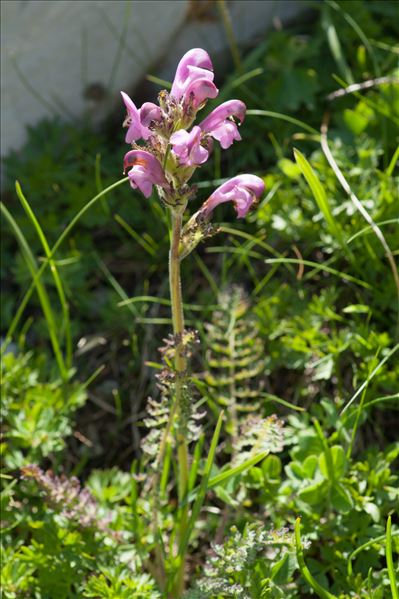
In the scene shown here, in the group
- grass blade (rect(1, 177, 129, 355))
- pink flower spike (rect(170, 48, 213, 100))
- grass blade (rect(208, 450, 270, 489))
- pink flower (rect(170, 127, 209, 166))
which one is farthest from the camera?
grass blade (rect(1, 177, 129, 355))

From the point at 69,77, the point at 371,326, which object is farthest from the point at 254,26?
the point at 371,326

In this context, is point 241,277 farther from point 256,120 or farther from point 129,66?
point 129,66

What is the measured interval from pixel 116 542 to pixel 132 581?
19 cm

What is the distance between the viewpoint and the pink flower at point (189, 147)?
1801mm

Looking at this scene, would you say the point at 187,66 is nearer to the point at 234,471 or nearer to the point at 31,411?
the point at 234,471

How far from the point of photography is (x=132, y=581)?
2.28 m

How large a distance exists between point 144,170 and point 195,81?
22 cm

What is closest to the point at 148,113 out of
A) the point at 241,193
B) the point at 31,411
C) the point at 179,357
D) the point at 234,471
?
the point at 241,193

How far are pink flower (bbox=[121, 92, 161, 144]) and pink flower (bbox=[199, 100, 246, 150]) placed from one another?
14 cm

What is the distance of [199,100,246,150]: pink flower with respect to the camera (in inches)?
76.7

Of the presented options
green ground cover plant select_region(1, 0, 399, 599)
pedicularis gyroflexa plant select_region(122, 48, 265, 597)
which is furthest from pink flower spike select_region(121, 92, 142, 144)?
green ground cover plant select_region(1, 0, 399, 599)

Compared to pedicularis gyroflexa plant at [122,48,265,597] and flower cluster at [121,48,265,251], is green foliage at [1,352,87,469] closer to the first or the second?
pedicularis gyroflexa plant at [122,48,265,597]

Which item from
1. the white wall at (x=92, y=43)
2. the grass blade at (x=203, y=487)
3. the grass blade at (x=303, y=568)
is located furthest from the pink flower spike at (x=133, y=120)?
the white wall at (x=92, y=43)

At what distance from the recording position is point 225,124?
196cm
